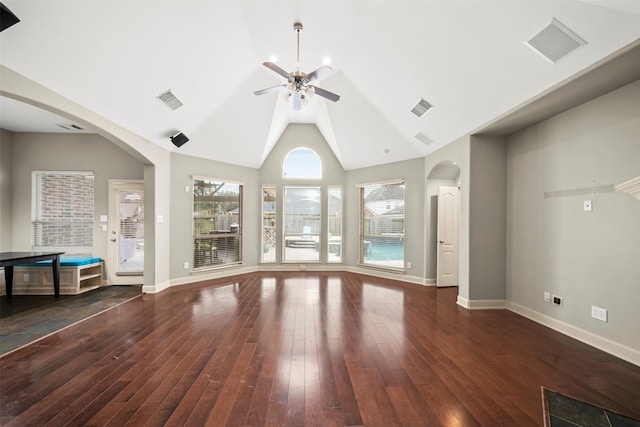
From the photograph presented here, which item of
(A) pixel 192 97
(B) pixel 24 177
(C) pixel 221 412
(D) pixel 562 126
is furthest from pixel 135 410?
(B) pixel 24 177

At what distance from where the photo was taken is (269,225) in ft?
23.0

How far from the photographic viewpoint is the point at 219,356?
2.67 meters

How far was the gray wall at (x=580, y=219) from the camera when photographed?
270 cm

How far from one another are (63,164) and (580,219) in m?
8.64

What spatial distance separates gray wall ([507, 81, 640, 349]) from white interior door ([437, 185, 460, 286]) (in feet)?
4.56

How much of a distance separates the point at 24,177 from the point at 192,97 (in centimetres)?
414

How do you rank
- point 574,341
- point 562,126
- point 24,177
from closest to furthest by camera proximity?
point 574,341
point 562,126
point 24,177

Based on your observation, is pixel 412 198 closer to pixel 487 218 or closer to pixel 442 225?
pixel 442 225

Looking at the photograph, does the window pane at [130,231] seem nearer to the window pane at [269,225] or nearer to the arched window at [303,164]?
the window pane at [269,225]

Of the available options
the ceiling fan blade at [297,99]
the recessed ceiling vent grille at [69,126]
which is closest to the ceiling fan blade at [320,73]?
the ceiling fan blade at [297,99]

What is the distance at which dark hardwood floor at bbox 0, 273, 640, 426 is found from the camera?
6.19ft

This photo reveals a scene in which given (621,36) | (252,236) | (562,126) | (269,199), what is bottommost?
(252,236)

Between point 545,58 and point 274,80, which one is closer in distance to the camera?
point 545,58

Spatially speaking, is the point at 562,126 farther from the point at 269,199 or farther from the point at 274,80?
the point at 269,199
